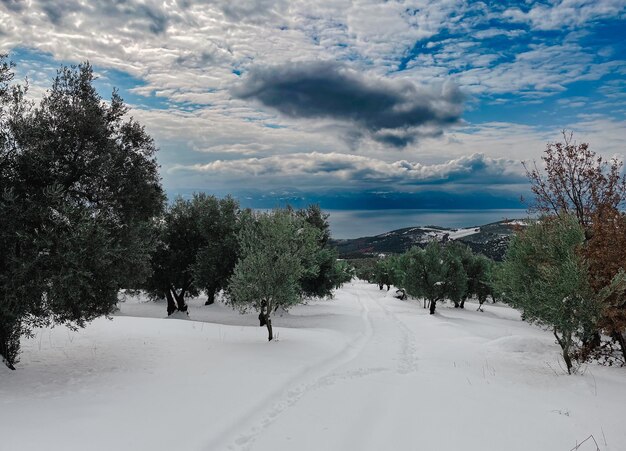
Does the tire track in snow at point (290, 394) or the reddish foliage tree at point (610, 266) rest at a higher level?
the reddish foliage tree at point (610, 266)

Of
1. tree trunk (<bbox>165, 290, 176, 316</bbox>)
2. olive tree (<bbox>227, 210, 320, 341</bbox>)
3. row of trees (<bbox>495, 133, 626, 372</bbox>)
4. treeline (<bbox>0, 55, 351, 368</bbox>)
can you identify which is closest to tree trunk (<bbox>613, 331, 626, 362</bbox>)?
row of trees (<bbox>495, 133, 626, 372</bbox>)

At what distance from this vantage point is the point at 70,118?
1474 cm

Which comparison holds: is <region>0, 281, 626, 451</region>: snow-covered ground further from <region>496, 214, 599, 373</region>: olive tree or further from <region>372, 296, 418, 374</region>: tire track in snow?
<region>496, 214, 599, 373</region>: olive tree

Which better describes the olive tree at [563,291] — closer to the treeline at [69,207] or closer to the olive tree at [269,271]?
the olive tree at [269,271]

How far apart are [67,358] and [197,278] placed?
70.4 feet

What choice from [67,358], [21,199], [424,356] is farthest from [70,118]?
[424,356]

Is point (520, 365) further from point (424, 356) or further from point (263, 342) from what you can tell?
point (263, 342)

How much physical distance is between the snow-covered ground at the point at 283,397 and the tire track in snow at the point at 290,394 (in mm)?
52

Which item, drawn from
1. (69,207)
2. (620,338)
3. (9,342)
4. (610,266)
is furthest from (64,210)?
(620,338)

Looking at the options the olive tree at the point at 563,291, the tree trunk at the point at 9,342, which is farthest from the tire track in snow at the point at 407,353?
the tree trunk at the point at 9,342

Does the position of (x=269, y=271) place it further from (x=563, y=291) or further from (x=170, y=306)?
(x=170, y=306)

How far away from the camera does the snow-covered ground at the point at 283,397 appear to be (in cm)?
1017

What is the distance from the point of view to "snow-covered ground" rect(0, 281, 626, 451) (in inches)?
400

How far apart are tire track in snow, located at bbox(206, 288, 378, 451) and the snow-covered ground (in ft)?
0.17
